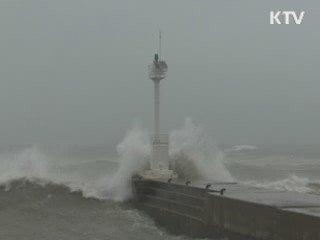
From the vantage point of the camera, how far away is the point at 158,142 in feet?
67.7

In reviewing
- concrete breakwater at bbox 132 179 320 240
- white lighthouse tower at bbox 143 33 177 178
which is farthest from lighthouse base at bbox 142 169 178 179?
concrete breakwater at bbox 132 179 320 240

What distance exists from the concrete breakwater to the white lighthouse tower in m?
1.89

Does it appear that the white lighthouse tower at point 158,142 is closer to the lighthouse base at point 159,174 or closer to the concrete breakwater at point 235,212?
the lighthouse base at point 159,174

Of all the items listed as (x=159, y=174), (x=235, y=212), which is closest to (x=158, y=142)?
(x=159, y=174)

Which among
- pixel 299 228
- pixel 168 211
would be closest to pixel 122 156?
pixel 168 211

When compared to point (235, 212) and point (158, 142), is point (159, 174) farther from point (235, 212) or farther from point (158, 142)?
point (235, 212)

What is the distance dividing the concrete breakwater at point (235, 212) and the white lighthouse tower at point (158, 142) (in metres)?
1.89

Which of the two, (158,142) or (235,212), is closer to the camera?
(235,212)

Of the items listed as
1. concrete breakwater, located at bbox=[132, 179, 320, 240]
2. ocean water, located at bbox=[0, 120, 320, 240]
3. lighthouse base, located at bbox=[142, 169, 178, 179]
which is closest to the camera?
concrete breakwater, located at bbox=[132, 179, 320, 240]

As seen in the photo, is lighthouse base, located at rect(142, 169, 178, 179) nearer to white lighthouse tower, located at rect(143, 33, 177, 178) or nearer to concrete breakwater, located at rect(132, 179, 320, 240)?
white lighthouse tower, located at rect(143, 33, 177, 178)

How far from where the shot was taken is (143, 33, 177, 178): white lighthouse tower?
65.6ft

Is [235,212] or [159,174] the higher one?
[235,212]

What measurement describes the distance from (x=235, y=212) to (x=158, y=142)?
9225 millimetres

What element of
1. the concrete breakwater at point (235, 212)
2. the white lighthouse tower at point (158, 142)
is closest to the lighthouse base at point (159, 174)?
the white lighthouse tower at point (158, 142)
